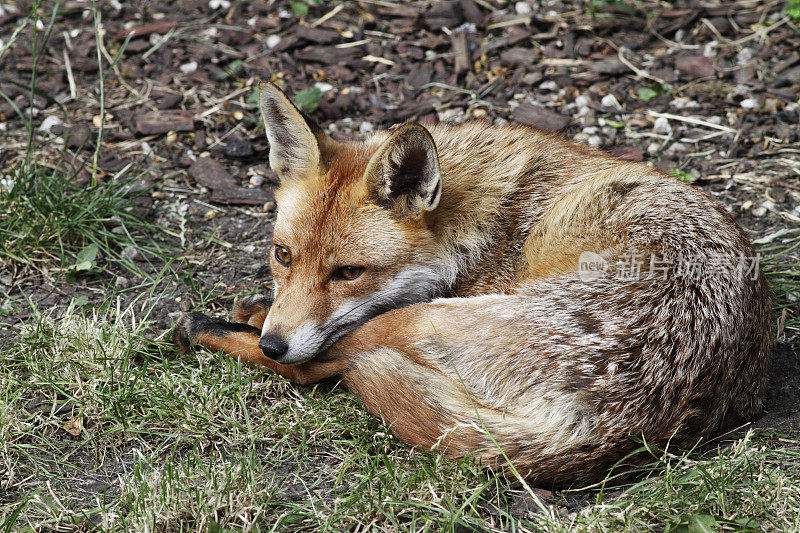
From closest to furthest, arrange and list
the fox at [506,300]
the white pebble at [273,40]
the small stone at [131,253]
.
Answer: the fox at [506,300]
the small stone at [131,253]
the white pebble at [273,40]

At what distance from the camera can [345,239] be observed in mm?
3490

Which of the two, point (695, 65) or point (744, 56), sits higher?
point (744, 56)

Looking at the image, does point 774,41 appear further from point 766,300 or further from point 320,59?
point 320,59

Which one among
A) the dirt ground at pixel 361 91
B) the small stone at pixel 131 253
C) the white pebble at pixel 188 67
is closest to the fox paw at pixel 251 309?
the dirt ground at pixel 361 91

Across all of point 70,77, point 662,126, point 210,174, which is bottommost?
point 210,174

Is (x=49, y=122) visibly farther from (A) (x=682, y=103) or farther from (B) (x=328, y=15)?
(A) (x=682, y=103)

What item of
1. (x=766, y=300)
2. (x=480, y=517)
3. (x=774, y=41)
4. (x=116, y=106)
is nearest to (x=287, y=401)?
(x=480, y=517)

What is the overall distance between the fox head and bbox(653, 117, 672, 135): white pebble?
9.41ft

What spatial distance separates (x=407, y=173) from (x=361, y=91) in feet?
9.38

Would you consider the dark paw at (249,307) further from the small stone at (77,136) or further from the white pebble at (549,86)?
the white pebble at (549,86)

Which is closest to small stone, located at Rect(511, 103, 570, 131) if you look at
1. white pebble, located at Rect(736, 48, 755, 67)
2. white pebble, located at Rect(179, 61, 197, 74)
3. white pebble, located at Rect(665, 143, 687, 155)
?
white pebble, located at Rect(665, 143, 687, 155)

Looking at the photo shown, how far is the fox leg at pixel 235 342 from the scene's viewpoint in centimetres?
357

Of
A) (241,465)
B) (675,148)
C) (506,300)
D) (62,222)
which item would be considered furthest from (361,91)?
(241,465)

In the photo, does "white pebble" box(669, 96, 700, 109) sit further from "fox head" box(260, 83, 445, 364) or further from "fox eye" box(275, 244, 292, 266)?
"fox eye" box(275, 244, 292, 266)
